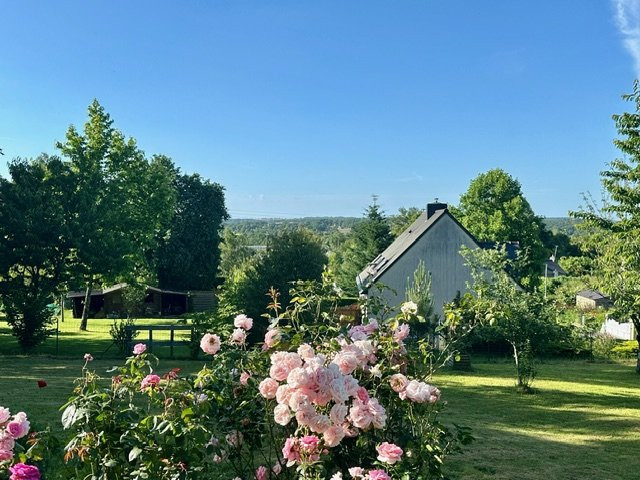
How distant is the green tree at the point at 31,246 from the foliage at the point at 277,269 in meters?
8.54

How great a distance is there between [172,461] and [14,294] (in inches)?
854

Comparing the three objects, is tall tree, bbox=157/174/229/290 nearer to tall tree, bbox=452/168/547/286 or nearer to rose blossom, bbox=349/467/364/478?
tall tree, bbox=452/168/547/286

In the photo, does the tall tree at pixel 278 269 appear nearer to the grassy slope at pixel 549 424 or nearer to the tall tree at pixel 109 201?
the grassy slope at pixel 549 424

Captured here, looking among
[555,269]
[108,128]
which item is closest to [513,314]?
[108,128]

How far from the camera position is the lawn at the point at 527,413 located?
842cm

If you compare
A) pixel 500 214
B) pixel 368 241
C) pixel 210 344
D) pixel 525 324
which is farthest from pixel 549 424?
pixel 500 214

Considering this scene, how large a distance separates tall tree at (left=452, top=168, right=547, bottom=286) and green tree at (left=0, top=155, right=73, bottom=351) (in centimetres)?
3228

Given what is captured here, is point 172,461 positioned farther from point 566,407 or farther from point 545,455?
point 566,407

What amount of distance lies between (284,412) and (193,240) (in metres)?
51.8

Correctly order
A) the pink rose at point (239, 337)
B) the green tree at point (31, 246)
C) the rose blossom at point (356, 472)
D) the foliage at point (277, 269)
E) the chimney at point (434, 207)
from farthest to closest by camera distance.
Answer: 1. the chimney at point (434, 207)
2. the green tree at point (31, 246)
3. the foliage at point (277, 269)
4. the pink rose at point (239, 337)
5. the rose blossom at point (356, 472)

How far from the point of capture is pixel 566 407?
14.1 meters

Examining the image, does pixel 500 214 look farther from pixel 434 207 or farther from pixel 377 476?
pixel 377 476

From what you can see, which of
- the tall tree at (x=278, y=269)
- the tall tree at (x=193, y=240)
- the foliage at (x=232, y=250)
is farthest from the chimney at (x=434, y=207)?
→ the foliage at (x=232, y=250)

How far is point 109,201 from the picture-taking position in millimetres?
28469
